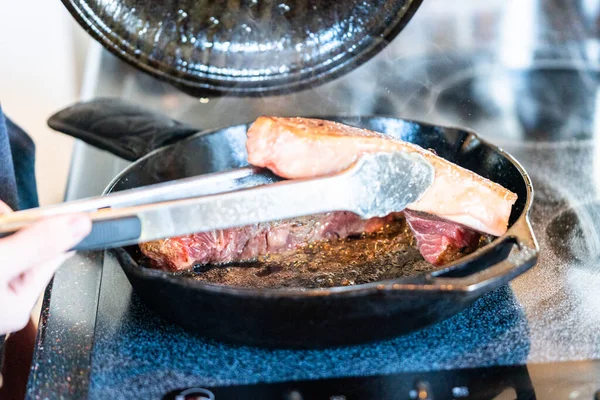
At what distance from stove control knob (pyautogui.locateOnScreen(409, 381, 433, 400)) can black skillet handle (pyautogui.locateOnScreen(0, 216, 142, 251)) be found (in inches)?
15.1

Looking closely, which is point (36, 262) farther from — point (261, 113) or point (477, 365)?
point (261, 113)

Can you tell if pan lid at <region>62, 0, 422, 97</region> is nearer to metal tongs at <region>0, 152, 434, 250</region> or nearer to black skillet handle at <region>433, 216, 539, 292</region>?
metal tongs at <region>0, 152, 434, 250</region>

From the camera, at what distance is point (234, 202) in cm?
79

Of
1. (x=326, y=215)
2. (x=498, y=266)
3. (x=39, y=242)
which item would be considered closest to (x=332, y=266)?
(x=326, y=215)

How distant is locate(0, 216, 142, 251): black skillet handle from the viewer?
2.41 feet

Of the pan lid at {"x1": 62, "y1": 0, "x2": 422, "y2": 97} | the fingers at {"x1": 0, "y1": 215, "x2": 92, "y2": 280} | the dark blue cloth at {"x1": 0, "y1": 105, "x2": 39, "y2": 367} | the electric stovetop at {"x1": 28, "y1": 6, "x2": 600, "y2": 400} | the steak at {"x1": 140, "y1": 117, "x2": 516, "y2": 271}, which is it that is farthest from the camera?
the dark blue cloth at {"x1": 0, "y1": 105, "x2": 39, "y2": 367}

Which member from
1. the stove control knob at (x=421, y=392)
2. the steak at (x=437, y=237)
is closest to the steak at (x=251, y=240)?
the steak at (x=437, y=237)

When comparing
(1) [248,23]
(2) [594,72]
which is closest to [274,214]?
(1) [248,23]

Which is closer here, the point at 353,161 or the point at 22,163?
the point at 353,161

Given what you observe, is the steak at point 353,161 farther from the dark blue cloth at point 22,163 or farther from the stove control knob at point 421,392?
the dark blue cloth at point 22,163

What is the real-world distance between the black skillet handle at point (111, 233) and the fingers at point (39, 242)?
0.03m

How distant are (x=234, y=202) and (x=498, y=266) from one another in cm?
33

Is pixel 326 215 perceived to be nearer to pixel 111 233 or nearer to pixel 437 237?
pixel 437 237

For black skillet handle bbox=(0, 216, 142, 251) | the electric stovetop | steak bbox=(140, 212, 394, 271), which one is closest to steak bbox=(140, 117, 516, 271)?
steak bbox=(140, 212, 394, 271)
